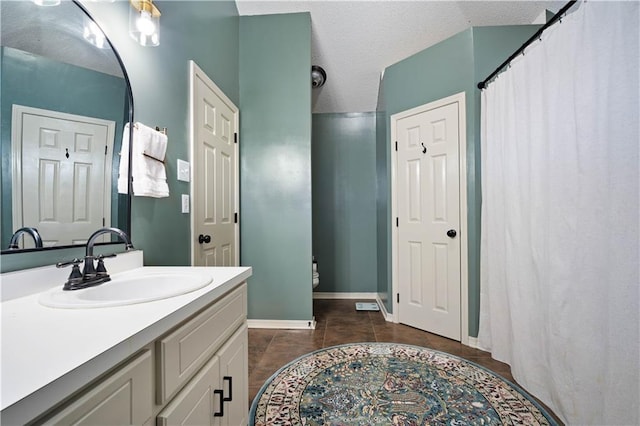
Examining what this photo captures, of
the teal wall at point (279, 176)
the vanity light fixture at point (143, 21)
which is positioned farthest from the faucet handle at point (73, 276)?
the teal wall at point (279, 176)

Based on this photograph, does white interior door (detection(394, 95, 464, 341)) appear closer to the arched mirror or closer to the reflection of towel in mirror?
the reflection of towel in mirror

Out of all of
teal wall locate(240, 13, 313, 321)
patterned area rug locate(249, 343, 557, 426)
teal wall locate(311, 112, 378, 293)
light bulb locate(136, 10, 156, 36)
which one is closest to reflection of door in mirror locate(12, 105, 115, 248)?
light bulb locate(136, 10, 156, 36)

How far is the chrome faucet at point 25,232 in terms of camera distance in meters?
0.71

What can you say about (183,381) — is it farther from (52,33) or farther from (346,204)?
(346,204)

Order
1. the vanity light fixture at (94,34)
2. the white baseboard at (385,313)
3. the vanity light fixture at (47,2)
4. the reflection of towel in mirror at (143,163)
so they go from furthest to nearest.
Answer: the white baseboard at (385,313) → the reflection of towel in mirror at (143,163) → the vanity light fixture at (94,34) → the vanity light fixture at (47,2)

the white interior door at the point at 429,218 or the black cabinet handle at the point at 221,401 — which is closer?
the black cabinet handle at the point at 221,401

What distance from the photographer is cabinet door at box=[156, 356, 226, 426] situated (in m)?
0.60

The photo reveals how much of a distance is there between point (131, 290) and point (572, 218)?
6.13ft

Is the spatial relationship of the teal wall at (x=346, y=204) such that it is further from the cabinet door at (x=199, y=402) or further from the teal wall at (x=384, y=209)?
the cabinet door at (x=199, y=402)

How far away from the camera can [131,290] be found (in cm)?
89

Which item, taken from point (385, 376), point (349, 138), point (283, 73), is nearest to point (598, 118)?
point (385, 376)

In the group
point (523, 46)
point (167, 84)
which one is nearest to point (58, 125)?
point (167, 84)

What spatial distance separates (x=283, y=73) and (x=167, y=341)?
7.79 feet

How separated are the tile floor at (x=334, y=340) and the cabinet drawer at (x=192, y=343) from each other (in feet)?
2.71
